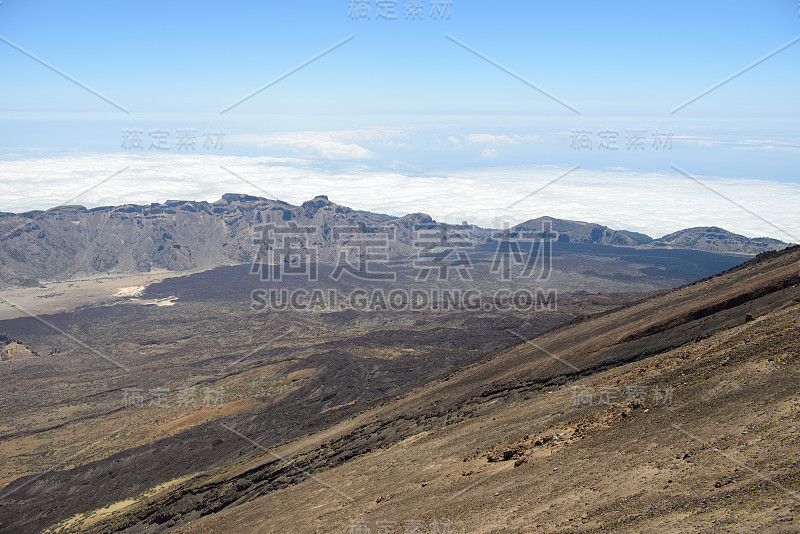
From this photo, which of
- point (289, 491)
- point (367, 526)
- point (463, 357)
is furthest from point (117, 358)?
point (367, 526)

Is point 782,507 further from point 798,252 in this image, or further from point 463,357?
point 463,357

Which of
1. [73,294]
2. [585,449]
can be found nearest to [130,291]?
[73,294]

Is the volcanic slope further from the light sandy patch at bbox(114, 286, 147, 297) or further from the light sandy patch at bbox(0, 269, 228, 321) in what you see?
the light sandy patch at bbox(114, 286, 147, 297)

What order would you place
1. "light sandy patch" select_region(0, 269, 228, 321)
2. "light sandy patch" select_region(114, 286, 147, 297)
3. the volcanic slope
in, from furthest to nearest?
1. "light sandy patch" select_region(114, 286, 147, 297)
2. "light sandy patch" select_region(0, 269, 228, 321)
3. the volcanic slope

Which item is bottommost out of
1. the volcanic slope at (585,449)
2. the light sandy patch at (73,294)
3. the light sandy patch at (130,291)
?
the light sandy patch at (73,294)

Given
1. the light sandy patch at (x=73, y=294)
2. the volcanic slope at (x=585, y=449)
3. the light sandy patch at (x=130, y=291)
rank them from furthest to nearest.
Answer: the light sandy patch at (x=130, y=291) → the light sandy patch at (x=73, y=294) → the volcanic slope at (x=585, y=449)

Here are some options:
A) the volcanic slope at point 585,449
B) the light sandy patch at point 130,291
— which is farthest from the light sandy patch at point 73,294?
the volcanic slope at point 585,449

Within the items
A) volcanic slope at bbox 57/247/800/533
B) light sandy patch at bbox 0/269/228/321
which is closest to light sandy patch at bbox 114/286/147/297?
light sandy patch at bbox 0/269/228/321

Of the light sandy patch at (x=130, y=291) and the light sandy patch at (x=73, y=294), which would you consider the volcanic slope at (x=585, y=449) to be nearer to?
the light sandy patch at (x=73, y=294)
